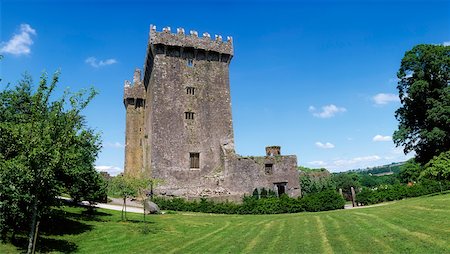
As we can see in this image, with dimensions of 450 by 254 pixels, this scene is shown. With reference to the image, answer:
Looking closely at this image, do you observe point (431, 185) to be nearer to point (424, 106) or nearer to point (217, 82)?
point (424, 106)

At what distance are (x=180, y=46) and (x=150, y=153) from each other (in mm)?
12538

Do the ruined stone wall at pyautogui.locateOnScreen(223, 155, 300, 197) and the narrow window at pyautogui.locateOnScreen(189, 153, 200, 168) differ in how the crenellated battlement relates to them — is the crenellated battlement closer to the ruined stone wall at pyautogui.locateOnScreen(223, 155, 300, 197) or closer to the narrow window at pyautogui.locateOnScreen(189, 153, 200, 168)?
the narrow window at pyautogui.locateOnScreen(189, 153, 200, 168)

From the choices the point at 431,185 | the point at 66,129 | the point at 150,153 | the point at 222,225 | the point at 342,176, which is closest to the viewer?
the point at 66,129

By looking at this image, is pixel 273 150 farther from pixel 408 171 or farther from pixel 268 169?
pixel 408 171

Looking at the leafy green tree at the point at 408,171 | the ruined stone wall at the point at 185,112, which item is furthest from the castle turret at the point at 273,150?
the leafy green tree at the point at 408,171

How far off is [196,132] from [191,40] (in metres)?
10.7

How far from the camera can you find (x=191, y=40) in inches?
1563

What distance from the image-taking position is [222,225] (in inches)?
815

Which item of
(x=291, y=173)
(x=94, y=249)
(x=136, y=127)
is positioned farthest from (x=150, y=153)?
(x=94, y=249)

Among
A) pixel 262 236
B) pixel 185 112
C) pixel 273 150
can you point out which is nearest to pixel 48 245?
pixel 262 236

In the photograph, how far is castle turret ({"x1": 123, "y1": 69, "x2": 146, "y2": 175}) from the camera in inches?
1735

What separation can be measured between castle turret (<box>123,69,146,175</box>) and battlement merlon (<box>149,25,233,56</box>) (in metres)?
9.41

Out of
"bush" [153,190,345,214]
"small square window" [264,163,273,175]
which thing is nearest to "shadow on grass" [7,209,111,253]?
"bush" [153,190,345,214]

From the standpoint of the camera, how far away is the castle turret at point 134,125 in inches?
1735
